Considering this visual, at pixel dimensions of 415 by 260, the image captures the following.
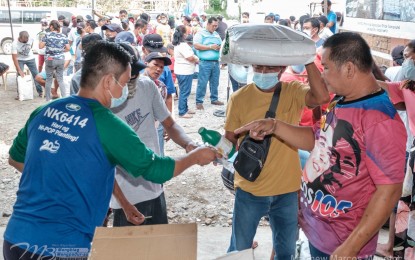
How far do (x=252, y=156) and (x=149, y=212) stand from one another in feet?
2.55

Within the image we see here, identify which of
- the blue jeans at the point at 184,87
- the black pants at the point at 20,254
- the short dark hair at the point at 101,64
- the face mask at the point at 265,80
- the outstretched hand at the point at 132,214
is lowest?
the blue jeans at the point at 184,87

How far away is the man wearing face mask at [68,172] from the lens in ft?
6.22

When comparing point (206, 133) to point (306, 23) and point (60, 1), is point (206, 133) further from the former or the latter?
point (60, 1)

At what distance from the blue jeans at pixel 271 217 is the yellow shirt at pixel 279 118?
52mm

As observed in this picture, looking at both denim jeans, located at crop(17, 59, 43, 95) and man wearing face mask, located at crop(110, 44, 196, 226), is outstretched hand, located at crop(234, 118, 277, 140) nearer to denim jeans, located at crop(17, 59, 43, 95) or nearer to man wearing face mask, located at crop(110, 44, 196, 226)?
man wearing face mask, located at crop(110, 44, 196, 226)

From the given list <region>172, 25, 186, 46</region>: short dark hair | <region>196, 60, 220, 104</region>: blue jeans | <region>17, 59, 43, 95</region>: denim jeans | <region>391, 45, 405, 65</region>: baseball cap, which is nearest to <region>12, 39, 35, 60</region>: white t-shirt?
<region>17, 59, 43, 95</region>: denim jeans

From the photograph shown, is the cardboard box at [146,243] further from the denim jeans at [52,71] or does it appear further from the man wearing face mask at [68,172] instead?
the denim jeans at [52,71]

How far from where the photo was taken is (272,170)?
2.84m

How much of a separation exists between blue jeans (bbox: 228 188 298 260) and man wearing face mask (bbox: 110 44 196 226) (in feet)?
1.62

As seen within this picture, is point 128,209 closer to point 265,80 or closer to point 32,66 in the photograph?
point 265,80

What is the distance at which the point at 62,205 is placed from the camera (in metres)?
1.90

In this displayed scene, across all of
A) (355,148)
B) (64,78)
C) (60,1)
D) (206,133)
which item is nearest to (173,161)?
(206,133)

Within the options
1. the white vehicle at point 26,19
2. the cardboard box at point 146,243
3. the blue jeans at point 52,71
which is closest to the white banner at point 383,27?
the cardboard box at point 146,243

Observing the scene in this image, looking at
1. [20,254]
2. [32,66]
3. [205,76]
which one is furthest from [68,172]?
[32,66]
